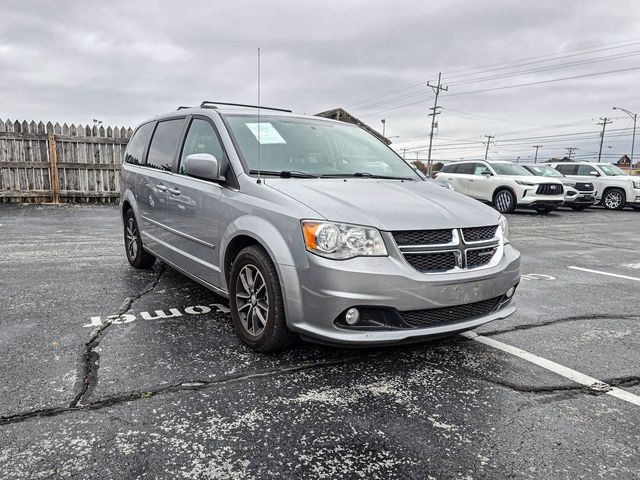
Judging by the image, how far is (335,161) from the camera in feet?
13.3

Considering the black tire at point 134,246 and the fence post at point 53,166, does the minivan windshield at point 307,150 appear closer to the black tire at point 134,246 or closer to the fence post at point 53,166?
the black tire at point 134,246

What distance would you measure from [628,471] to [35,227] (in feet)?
32.8

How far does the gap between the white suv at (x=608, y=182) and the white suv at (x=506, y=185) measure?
351cm

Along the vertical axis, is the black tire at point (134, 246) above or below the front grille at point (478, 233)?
below

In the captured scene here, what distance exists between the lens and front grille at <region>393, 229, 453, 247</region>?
2.89 metres

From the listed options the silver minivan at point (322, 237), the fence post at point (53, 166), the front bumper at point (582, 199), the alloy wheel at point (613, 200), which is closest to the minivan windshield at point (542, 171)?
the front bumper at point (582, 199)

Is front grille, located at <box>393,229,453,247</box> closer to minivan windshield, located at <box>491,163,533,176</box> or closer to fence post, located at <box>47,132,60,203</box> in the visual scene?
fence post, located at <box>47,132,60,203</box>

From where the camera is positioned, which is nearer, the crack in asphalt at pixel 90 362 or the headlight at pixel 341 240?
the crack in asphalt at pixel 90 362

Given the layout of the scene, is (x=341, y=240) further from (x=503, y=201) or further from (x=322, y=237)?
(x=503, y=201)

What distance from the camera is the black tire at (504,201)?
603 inches

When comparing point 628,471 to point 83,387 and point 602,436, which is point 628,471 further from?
point 83,387

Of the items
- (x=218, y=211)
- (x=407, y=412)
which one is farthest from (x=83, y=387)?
(x=407, y=412)

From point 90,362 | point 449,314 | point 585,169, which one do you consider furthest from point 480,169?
point 90,362

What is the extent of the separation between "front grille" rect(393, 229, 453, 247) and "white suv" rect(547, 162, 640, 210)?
1789cm
